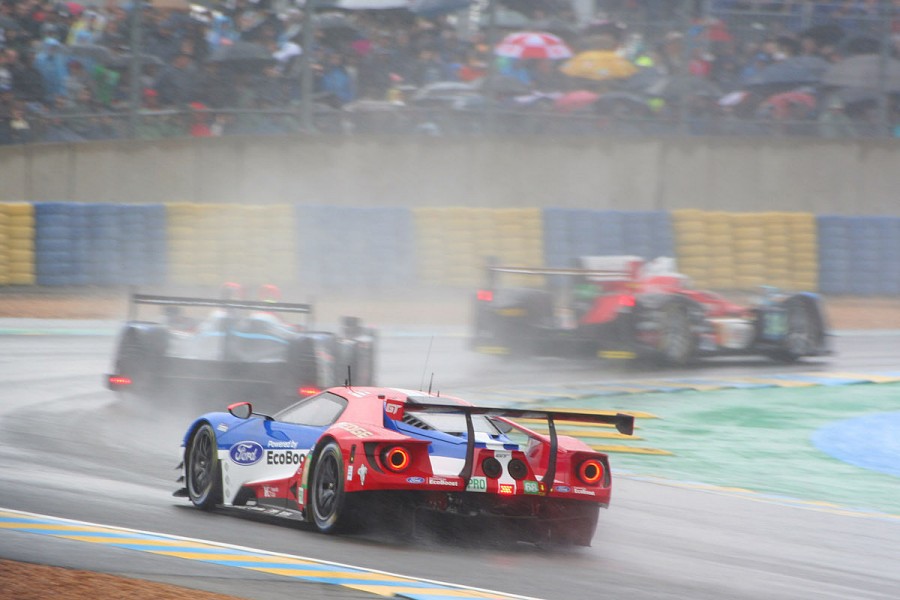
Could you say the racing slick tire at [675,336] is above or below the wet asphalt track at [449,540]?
above

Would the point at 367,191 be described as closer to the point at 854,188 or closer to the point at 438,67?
the point at 438,67

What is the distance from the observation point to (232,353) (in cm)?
1138

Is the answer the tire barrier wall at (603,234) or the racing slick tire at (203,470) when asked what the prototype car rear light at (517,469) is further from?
the tire barrier wall at (603,234)

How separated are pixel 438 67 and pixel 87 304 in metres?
7.11

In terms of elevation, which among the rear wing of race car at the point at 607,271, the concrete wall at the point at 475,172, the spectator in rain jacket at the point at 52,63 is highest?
the spectator in rain jacket at the point at 52,63

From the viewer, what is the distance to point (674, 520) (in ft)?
27.1

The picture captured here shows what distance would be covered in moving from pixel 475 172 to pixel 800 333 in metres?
8.64

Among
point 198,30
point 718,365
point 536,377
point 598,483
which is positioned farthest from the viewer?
point 198,30

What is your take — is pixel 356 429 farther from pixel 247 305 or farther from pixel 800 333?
pixel 800 333

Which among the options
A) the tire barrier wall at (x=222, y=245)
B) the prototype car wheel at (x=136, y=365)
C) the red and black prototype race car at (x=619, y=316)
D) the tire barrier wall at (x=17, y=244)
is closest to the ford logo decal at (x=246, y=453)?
the prototype car wheel at (x=136, y=365)

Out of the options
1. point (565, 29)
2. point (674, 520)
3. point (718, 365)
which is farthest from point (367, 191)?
point (674, 520)

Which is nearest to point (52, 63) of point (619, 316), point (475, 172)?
point (475, 172)

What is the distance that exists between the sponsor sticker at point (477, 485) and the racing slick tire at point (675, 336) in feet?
32.4

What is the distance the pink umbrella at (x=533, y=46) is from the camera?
22.4m
